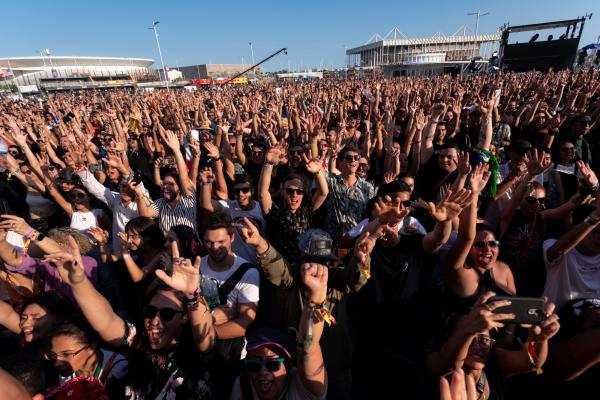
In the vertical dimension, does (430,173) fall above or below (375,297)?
above

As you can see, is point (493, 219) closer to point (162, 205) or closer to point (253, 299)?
point (253, 299)

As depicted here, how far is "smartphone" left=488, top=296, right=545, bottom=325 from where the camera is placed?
1419 mm

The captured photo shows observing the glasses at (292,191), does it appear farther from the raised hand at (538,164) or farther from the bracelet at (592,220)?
the raised hand at (538,164)

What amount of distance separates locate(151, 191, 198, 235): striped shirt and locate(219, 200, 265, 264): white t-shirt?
34cm

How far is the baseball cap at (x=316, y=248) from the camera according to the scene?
192 centimetres

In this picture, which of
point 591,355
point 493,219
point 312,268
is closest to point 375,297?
point 312,268

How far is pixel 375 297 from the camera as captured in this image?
243cm

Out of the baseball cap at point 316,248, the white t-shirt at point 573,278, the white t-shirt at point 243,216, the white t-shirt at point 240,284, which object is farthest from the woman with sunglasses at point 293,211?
the white t-shirt at point 573,278

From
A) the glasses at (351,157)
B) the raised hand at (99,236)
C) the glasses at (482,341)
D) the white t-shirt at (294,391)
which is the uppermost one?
the glasses at (351,157)

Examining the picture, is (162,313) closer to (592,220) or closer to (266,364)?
(266,364)

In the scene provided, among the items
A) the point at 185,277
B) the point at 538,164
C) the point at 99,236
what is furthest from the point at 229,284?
the point at 538,164

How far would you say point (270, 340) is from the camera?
1.67m

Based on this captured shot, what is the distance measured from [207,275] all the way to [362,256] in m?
1.26

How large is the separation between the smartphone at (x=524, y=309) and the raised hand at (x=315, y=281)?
2.83 ft
